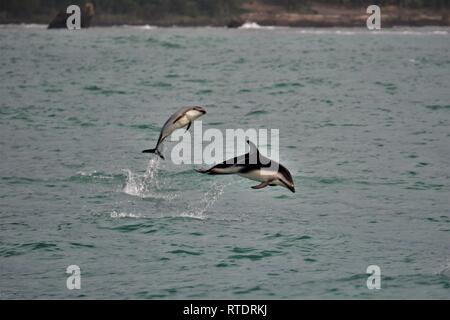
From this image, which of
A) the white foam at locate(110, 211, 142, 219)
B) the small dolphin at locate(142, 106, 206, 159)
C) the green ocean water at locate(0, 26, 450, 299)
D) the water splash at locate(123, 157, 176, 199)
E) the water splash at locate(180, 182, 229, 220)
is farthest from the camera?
the water splash at locate(123, 157, 176, 199)

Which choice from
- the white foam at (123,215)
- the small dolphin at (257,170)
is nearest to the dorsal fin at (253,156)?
the small dolphin at (257,170)

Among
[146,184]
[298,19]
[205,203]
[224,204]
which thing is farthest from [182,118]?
[298,19]

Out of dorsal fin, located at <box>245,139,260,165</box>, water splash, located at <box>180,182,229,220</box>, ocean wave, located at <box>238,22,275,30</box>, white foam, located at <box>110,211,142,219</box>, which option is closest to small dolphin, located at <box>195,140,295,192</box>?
dorsal fin, located at <box>245,139,260,165</box>

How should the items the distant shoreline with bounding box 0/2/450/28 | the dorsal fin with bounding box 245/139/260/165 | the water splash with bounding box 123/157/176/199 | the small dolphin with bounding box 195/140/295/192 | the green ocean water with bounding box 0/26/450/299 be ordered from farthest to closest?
the distant shoreline with bounding box 0/2/450/28
the water splash with bounding box 123/157/176/199
the green ocean water with bounding box 0/26/450/299
the dorsal fin with bounding box 245/139/260/165
the small dolphin with bounding box 195/140/295/192

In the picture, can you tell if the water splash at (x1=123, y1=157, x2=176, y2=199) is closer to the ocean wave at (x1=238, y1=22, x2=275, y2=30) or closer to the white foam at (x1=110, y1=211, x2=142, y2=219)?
the white foam at (x1=110, y1=211, x2=142, y2=219)

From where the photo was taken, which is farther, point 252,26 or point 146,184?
point 252,26

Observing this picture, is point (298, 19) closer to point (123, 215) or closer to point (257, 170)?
point (123, 215)

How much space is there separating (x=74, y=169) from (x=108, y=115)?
13.5 meters

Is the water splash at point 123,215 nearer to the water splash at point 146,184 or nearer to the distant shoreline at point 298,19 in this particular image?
the water splash at point 146,184

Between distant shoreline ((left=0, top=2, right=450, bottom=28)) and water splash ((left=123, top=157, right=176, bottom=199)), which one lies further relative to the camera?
distant shoreline ((left=0, top=2, right=450, bottom=28))

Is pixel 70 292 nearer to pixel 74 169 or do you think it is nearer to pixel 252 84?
pixel 74 169

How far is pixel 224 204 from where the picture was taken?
70.3 ft

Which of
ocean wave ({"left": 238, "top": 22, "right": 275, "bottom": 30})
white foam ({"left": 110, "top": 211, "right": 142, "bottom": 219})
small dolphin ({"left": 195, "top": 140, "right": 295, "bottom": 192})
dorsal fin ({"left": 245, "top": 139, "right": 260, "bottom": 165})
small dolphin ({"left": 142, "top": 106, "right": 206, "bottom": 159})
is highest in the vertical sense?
small dolphin ({"left": 142, "top": 106, "right": 206, "bottom": 159})

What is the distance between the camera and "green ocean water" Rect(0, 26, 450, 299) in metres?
16.1
